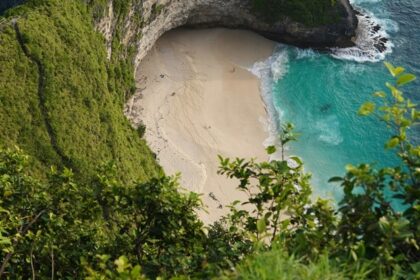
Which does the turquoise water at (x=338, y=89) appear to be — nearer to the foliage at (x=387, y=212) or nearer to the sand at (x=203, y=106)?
the sand at (x=203, y=106)

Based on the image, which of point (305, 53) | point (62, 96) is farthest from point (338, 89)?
point (62, 96)

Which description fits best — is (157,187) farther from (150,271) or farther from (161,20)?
(161,20)

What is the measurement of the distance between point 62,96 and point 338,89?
26.7 meters

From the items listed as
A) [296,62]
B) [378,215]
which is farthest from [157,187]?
[296,62]

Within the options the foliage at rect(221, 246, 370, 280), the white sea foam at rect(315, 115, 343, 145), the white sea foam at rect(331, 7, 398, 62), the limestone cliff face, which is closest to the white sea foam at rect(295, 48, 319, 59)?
the limestone cliff face

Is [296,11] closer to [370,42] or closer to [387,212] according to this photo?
[370,42]

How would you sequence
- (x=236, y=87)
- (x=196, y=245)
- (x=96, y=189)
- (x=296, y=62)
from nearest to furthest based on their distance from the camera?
(x=196, y=245), (x=96, y=189), (x=236, y=87), (x=296, y=62)

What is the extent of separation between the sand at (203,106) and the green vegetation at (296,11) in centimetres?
277

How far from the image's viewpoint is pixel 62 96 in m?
32.9

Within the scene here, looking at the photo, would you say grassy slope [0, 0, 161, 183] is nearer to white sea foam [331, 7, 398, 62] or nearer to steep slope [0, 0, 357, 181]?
steep slope [0, 0, 357, 181]

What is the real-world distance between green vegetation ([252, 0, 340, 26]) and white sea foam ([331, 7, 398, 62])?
3.35 m

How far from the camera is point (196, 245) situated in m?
12.2

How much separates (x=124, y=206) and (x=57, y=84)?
2103 centimetres

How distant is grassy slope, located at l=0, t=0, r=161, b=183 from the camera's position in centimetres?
3048
